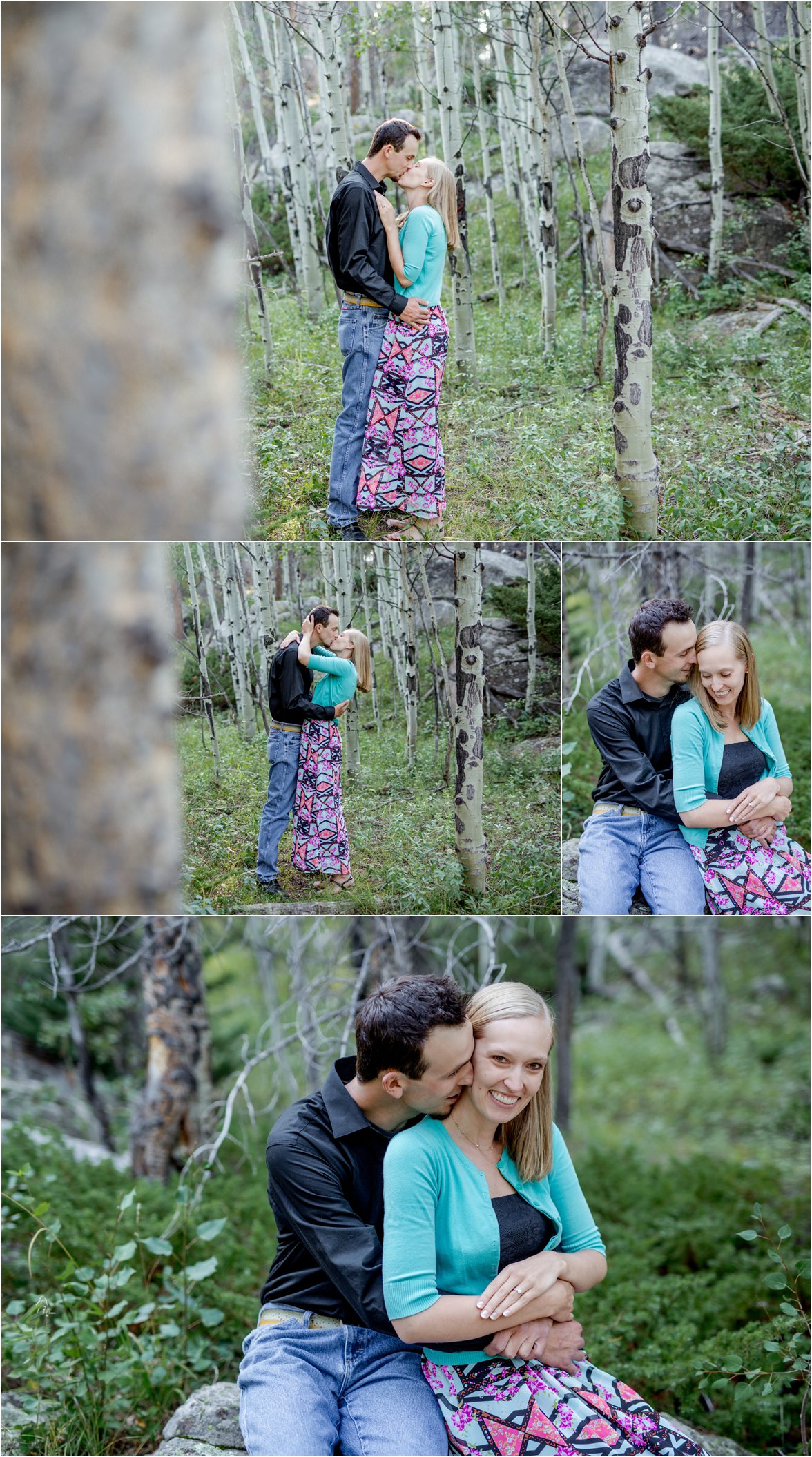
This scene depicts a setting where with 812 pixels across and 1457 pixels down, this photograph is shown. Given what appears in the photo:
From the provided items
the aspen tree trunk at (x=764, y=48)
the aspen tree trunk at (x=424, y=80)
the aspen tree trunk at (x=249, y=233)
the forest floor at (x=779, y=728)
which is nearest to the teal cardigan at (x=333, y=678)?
the forest floor at (x=779, y=728)

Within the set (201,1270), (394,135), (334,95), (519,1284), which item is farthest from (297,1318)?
(334,95)

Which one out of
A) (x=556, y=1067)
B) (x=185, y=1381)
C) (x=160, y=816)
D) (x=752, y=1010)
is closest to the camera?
(x=160, y=816)

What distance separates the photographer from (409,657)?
13.0 ft

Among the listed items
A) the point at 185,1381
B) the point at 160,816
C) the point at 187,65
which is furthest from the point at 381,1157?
the point at 187,65

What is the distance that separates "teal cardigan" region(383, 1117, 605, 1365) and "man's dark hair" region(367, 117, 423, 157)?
124 inches

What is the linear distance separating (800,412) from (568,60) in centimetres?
154

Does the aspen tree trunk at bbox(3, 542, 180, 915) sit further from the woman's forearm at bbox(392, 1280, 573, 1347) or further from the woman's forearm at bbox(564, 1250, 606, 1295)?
the woman's forearm at bbox(564, 1250, 606, 1295)

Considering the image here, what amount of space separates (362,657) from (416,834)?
2.20 feet

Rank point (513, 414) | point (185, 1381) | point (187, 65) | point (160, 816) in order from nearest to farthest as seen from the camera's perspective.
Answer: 1. point (187, 65)
2. point (160, 816)
3. point (185, 1381)
4. point (513, 414)

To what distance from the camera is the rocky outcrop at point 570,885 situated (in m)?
4.00

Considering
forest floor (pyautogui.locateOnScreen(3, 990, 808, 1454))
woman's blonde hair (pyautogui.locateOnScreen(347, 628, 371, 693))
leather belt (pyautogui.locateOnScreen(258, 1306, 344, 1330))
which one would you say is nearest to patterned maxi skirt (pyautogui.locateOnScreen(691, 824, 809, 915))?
forest floor (pyautogui.locateOnScreen(3, 990, 808, 1454))

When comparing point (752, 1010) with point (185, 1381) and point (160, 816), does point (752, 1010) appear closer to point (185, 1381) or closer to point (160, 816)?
point (185, 1381)

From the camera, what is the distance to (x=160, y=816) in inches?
133

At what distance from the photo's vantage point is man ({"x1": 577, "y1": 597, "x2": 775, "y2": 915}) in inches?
151
